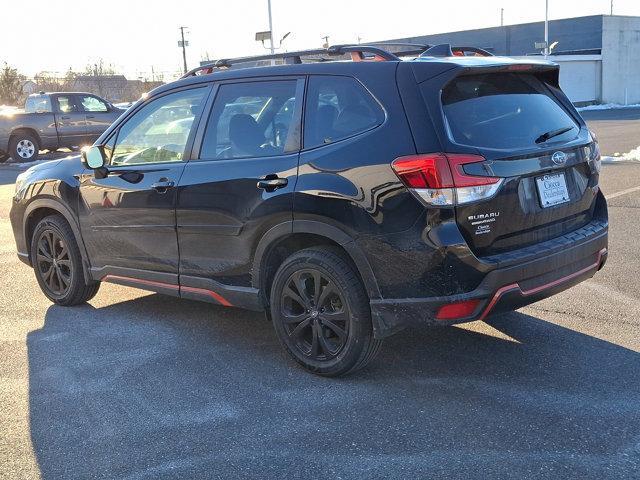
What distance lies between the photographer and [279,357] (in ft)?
15.9

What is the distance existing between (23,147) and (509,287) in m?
20.1

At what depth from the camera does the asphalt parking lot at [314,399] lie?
3.45 m

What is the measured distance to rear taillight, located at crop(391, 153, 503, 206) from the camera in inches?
149

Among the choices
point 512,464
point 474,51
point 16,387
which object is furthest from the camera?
point 474,51

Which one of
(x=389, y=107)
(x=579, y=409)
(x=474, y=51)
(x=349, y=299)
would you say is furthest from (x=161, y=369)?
(x=474, y=51)

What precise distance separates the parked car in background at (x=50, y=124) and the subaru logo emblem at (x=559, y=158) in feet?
62.5

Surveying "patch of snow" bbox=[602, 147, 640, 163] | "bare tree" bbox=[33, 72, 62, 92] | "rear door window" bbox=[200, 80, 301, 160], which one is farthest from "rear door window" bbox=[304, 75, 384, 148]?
"bare tree" bbox=[33, 72, 62, 92]

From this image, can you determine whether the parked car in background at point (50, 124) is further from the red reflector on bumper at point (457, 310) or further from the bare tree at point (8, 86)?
the bare tree at point (8, 86)

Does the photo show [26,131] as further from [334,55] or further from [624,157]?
[334,55]

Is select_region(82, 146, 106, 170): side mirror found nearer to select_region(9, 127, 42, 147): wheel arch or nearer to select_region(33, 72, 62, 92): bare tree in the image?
select_region(9, 127, 42, 147): wheel arch

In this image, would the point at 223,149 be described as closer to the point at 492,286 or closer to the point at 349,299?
the point at 349,299

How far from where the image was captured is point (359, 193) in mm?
4051

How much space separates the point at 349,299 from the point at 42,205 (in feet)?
10.7

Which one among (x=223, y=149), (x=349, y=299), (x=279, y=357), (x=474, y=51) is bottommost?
(x=279, y=357)
